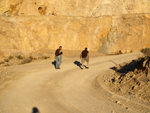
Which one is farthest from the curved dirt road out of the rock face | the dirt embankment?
the rock face

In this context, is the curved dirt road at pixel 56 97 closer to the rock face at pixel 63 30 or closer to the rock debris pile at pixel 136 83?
the rock debris pile at pixel 136 83

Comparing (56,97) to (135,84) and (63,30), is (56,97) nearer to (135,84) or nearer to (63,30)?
(135,84)

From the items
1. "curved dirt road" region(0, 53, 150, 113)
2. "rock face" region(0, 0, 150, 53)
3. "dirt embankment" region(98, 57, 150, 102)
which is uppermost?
"rock face" region(0, 0, 150, 53)

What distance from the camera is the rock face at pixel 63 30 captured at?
2405 cm

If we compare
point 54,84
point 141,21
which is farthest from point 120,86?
point 141,21

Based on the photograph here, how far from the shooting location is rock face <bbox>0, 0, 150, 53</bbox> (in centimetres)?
2405

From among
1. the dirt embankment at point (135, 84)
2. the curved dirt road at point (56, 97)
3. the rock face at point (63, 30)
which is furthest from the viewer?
the rock face at point (63, 30)

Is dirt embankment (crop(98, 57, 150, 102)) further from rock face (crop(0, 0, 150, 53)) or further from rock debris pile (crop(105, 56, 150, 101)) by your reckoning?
rock face (crop(0, 0, 150, 53))

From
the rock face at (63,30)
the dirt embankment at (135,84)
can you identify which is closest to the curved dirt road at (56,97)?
the dirt embankment at (135,84)

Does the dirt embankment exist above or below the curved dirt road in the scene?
above

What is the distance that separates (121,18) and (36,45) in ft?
51.4

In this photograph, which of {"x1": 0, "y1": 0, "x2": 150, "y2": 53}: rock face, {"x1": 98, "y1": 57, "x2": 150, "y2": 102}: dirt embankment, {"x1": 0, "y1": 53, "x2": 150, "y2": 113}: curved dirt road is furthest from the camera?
{"x1": 0, "y1": 0, "x2": 150, "y2": 53}: rock face

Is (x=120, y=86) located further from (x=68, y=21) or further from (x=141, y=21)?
(x=141, y=21)

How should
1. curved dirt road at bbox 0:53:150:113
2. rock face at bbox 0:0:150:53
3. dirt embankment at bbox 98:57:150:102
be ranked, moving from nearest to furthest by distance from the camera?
1. curved dirt road at bbox 0:53:150:113
2. dirt embankment at bbox 98:57:150:102
3. rock face at bbox 0:0:150:53
